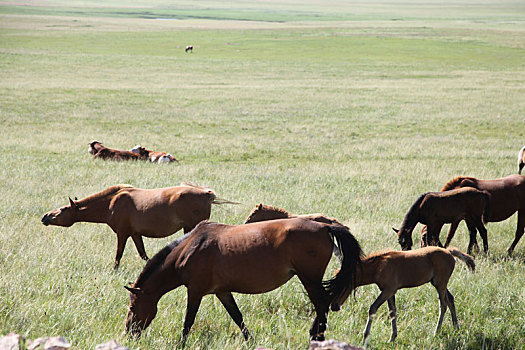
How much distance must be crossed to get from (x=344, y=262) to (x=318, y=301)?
1.53 ft

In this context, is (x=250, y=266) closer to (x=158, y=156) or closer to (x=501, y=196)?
(x=501, y=196)

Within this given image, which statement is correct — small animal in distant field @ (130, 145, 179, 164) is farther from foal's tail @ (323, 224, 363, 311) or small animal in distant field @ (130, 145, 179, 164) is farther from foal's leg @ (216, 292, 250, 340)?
foal's tail @ (323, 224, 363, 311)

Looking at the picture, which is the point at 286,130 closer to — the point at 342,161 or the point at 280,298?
the point at 342,161

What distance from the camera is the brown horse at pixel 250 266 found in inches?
215

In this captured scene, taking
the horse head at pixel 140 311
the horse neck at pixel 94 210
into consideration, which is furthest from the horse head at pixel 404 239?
the horse neck at pixel 94 210

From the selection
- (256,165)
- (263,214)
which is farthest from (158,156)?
(263,214)

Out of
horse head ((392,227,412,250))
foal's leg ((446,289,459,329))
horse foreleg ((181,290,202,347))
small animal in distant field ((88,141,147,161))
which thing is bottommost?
small animal in distant field ((88,141,147,161))

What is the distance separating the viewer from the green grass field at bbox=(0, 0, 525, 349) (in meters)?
6.12

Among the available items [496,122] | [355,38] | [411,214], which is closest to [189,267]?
[411,214]

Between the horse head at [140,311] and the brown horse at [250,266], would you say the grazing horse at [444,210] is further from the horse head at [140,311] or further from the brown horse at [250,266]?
the horse head at [140,311]

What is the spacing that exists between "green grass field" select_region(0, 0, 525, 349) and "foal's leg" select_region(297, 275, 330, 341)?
24 centimetres

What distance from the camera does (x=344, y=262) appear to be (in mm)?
5598

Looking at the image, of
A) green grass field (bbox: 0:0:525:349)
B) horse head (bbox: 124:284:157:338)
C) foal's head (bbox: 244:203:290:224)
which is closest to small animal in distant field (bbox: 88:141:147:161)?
green grass field (bbox: 0:0:525:349)

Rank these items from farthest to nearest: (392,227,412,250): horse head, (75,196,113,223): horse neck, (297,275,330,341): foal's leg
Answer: (75,196,113,223): horse neck, (392,227,412,250): horse head, (297,275,330,341): foal's leg
